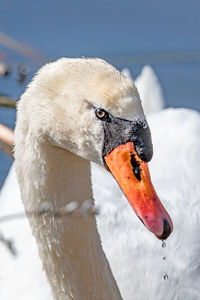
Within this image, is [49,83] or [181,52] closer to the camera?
[49,83]

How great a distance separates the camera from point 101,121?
234cm

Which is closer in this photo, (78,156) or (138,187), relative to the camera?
(138,187)

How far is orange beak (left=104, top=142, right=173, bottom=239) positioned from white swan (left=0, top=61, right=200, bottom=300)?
2.95 feet

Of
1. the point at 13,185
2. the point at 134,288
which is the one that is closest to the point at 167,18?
the point at 13,185

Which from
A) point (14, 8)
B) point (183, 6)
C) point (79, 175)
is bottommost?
point (14, 8)

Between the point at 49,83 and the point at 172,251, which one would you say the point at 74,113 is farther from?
the point at 172,251

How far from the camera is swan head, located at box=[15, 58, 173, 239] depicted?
2311 millimetres

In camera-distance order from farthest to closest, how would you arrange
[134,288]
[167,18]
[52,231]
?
1. [167,18]
2. [134,288]
3. [52,231]

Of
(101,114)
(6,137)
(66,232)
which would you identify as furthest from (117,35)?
(101,114)

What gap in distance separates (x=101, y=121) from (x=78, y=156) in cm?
26

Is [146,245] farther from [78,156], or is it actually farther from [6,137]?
[78,156]

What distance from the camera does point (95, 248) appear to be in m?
2.74

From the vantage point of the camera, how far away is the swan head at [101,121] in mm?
2311

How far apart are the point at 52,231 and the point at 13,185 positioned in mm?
1046
